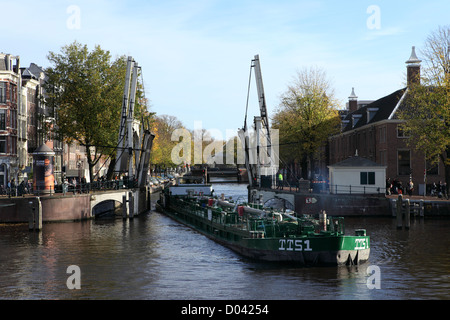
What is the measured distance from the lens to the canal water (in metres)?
24.7

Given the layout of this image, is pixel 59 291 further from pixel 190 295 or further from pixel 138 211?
pixel 138 211

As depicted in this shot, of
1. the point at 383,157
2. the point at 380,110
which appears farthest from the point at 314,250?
the point at 380,110

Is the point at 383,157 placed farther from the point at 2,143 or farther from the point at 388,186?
the point at 2,143

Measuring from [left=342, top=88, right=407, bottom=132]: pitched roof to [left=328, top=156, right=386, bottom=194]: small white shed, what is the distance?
38.9 ft

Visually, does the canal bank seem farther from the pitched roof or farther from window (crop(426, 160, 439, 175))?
window (crop(426, 160, 439, 175))

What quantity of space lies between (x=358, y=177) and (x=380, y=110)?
22.9 meters

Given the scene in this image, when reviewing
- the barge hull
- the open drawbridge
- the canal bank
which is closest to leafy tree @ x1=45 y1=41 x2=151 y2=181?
the open drawbridge

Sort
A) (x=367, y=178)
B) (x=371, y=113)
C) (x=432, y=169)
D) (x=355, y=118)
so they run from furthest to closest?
1. (x=355, y=118)
2. (x=371, y=113)
3. (x=432, y=169)
4. (x=367, y=178)

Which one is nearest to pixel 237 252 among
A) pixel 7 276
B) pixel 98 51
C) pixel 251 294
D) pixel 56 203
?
pixel 251 294

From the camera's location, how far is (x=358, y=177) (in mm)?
56656

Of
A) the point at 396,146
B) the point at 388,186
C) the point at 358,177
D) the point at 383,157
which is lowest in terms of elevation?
the point at 388,186

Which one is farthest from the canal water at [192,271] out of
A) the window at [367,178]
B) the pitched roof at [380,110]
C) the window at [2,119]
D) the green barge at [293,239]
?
the window at [2,119]

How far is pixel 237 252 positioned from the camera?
34531 millimetres

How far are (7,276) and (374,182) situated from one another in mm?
36993
